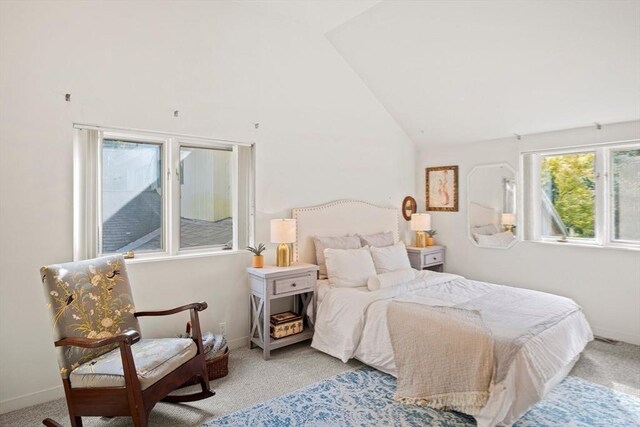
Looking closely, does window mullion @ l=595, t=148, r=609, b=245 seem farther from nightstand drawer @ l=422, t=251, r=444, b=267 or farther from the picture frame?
nightstand drawer @ l=422, t=251, r=444, b=267

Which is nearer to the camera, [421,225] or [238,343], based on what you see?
[238,343]

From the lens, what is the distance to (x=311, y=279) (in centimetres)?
360

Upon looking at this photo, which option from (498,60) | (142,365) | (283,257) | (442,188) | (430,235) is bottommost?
(142,365)

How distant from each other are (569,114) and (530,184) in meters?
0.89

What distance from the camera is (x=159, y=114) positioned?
10.3ft

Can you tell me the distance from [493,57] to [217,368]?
12.1 ft

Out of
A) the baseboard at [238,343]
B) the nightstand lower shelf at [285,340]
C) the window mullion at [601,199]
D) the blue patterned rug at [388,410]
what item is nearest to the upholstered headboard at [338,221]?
the nightstand lower shelf at [285,340]

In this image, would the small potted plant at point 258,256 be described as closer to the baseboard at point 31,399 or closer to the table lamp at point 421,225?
the baseboard at point 31,399

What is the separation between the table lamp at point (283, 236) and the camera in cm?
358

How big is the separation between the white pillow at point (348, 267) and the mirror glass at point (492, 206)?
1.78 m

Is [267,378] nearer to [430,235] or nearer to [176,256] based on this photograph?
[176,256]

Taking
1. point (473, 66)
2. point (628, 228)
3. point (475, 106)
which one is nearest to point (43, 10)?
point (473, 66)

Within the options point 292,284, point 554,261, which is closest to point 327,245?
point 292,284

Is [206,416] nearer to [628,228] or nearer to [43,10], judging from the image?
[43,10]
